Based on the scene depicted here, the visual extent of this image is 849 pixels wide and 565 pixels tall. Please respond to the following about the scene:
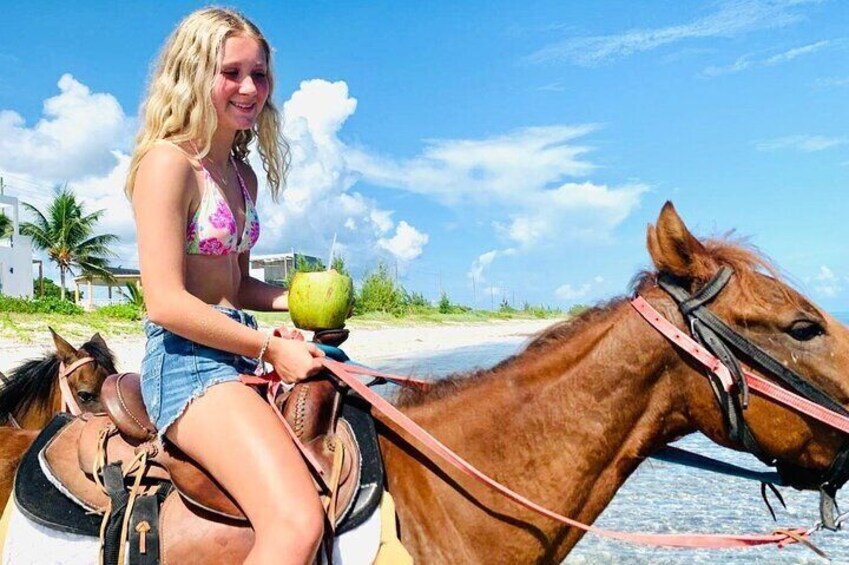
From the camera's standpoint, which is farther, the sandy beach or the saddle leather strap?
the sandy beach

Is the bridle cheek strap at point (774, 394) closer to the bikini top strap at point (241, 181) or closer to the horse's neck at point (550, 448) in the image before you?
the horse's neck at point (550, 448)

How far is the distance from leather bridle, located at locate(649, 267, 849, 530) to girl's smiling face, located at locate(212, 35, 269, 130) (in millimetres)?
1774

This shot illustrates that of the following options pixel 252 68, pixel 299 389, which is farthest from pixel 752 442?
pixel 252 68

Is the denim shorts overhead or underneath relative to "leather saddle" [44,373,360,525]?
overhead

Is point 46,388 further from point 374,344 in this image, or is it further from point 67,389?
point 374,344

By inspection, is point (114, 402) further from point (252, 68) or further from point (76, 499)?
point (252, 68)

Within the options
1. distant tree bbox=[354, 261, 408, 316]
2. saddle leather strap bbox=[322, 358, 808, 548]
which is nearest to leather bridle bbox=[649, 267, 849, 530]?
saddle leather strap bbox=[322, 358, 808, 548]

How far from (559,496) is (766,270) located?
1.15 m

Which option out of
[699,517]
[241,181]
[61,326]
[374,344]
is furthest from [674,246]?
[374,344]

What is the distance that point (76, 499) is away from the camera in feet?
7.99

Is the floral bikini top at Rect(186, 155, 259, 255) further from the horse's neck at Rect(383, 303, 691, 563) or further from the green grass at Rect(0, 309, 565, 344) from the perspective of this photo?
the green grass at Rect(0, 309, 565, 344)

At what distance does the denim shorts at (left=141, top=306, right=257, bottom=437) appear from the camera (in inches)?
91.6

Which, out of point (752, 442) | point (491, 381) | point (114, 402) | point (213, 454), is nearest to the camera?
point (213, 454)

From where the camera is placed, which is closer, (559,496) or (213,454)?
(213,454)
